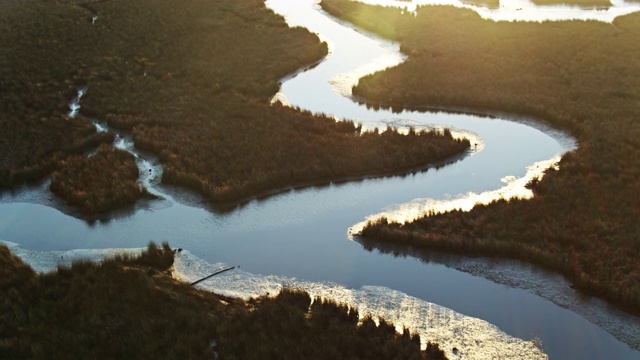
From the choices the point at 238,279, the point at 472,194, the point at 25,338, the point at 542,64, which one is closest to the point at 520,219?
the point at 472,194

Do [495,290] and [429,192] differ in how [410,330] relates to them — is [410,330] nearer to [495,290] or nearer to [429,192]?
[495,290]

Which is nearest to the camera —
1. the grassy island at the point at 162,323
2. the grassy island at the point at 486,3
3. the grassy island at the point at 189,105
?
the grassy island at the point at 162,323

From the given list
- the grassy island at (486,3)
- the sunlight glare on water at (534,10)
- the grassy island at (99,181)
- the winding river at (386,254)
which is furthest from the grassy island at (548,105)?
the grassy island at (99,181)

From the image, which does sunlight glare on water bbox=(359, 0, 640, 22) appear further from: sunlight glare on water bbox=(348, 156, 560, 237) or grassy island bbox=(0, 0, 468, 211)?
sunlight glare on water bbox=(348, 156, 560, 237)

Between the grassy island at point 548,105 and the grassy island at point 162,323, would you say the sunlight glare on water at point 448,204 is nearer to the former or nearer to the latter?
the grassy island at point 548,105

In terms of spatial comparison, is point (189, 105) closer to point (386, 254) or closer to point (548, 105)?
point (386, 254)

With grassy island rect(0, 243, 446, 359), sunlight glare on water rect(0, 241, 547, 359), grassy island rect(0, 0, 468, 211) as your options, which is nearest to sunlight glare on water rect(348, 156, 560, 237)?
grassy island rect(0, 0, 468, 211)
